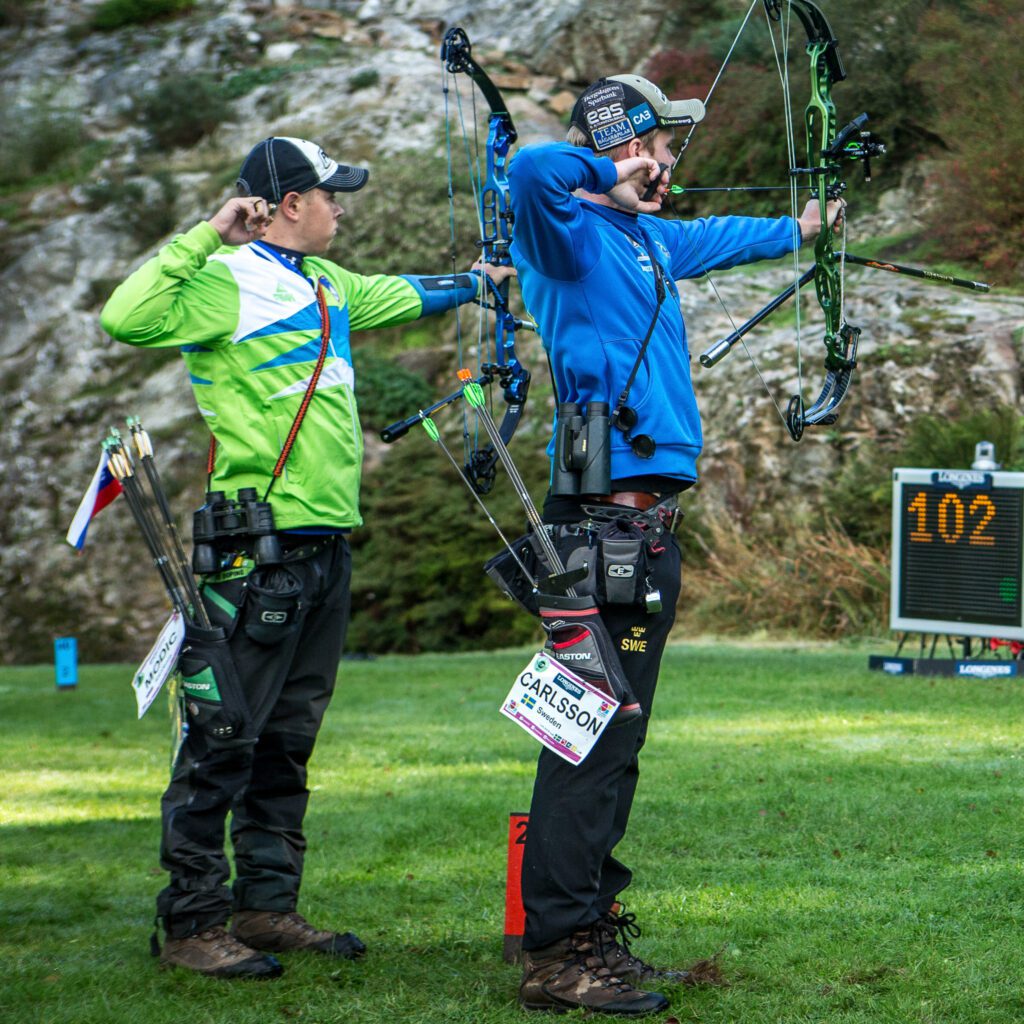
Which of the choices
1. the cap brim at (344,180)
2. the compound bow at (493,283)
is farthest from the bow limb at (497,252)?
the cap brim at (344,180)

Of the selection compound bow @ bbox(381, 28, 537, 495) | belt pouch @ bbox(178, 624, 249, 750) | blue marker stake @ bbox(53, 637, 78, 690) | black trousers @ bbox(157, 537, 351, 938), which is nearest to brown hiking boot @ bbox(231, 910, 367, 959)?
black trousers @ bbox(157, 537, 351, 938)

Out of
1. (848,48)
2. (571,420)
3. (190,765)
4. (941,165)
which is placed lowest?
(190,765)

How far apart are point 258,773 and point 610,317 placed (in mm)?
1730

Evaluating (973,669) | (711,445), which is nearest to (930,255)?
(711,445)

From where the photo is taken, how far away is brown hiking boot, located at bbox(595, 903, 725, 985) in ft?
11.7

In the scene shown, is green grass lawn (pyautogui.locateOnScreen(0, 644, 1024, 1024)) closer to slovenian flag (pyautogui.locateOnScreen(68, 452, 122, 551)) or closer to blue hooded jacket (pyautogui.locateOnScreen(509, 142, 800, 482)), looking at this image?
slovenian flag (pyautogui.locateOnScreen(68, 452, 122, 551))

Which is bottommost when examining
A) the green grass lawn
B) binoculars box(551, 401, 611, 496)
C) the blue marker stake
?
the blue marker stake

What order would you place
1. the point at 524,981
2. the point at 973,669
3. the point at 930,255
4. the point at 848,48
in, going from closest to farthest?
the point at 524,981
the point at 973,669
the point at 930,255
the point at 848,48

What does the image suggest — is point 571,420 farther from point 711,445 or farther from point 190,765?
point 711,445

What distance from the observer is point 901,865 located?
188 inches

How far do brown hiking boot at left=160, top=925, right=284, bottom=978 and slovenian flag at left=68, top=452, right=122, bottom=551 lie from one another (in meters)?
1.20

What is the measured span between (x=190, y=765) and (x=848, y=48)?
1541 centimetres

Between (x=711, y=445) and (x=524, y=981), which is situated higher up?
(x=711, y=445)

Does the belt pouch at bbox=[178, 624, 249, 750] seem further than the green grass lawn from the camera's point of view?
Yes
